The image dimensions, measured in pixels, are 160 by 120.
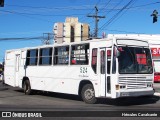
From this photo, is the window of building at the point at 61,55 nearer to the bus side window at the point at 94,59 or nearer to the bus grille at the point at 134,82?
the bus side window at the point at 94,59

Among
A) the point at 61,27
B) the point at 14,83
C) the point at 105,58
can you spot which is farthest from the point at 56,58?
the point at 61,27

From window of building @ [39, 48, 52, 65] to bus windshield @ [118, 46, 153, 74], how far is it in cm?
552

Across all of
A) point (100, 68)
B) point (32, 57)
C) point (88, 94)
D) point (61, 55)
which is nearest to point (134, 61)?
point (100, 68)

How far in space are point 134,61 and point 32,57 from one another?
8.15 meters

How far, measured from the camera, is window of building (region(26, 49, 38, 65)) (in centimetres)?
2222

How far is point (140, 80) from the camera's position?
16.4 m

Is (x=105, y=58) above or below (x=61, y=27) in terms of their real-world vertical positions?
below

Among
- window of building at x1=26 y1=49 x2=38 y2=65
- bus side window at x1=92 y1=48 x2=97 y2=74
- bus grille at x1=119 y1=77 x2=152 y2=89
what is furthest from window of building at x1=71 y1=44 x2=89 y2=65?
window of building at x1=26 y1=49 x2=38 y2=65

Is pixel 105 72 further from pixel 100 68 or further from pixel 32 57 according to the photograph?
pixel 32 57

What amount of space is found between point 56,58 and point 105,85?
179 inches

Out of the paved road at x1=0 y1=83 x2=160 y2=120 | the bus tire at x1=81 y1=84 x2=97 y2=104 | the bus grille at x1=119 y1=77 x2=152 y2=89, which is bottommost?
the paved road at x1=0 y1=83 x2=160 y2=120

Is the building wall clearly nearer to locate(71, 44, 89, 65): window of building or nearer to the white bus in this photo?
the white bus

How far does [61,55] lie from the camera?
1950 cm

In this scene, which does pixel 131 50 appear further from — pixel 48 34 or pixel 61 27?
pixel 48 34
